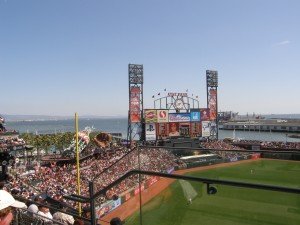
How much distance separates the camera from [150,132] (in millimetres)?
42969

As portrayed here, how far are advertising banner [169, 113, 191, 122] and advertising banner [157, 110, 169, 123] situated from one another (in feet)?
2.85

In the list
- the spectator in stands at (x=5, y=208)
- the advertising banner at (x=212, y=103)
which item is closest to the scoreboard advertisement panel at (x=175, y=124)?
the advertising banner at (x=212, y=103)

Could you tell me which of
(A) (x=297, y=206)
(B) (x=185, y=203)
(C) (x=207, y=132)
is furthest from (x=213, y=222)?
(C) (x=207, y=132)

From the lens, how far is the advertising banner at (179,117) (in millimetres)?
44650

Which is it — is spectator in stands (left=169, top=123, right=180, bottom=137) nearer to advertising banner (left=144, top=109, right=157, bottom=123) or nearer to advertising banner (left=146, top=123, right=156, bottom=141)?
advertising banner (left=146, top=123, right=156, bottom=141)

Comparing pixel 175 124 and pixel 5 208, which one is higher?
pixel 5 208

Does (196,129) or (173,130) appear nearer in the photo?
(173,130)

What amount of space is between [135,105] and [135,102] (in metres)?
0.76

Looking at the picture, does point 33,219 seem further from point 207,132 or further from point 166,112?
point 207,132

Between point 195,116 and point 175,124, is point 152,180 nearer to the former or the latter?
point 175,124

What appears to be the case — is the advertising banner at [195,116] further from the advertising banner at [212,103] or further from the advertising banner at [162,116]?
the advertising banner at [212,103]

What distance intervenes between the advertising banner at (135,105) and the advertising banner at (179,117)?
17.5ft

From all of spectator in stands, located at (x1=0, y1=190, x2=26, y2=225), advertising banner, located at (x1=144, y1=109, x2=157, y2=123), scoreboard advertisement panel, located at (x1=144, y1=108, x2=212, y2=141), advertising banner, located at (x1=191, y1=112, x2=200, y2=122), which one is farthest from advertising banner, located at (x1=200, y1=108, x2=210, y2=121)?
spectator in stands, located at (x1=0, y1=190, x2=26, y2=225)

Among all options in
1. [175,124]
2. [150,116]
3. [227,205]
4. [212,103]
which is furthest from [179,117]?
[227,205]
